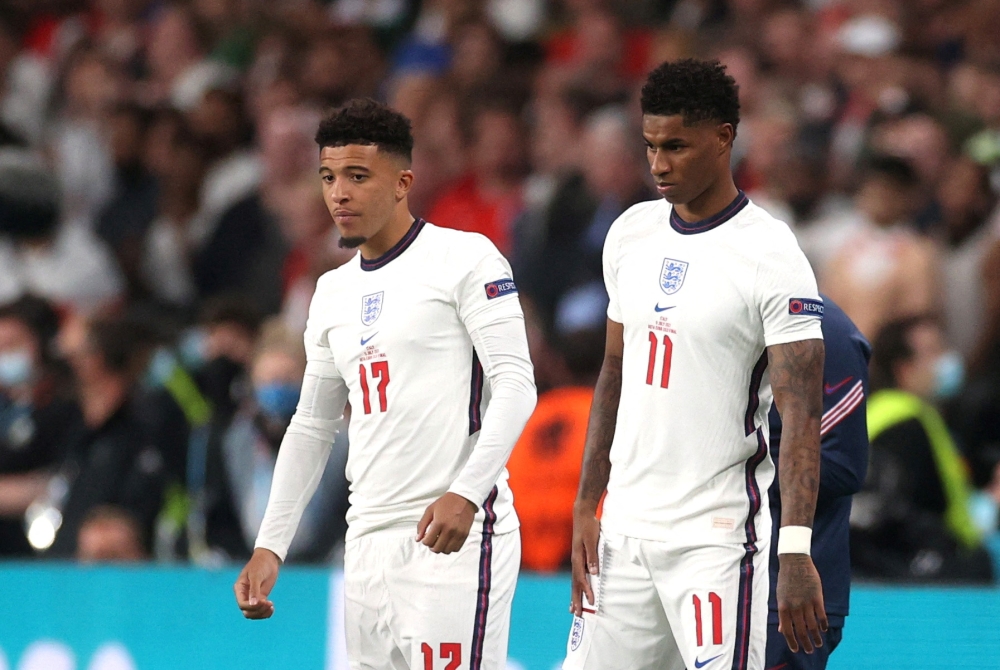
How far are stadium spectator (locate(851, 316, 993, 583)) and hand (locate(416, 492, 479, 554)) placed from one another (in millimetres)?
2692

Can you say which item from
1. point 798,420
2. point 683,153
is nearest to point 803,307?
point 798,420

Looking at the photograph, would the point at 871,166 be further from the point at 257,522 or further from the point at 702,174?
the point at 702,174

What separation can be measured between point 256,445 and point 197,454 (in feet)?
1.14

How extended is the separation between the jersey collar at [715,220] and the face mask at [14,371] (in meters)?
5.34

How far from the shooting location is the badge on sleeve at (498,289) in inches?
176

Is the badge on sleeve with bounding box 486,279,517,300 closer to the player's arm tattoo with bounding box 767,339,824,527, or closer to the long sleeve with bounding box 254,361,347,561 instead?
the long sleeve with bounding box 254,361,347,561

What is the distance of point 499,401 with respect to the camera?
4.32 m

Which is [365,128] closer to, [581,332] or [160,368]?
[581,332]

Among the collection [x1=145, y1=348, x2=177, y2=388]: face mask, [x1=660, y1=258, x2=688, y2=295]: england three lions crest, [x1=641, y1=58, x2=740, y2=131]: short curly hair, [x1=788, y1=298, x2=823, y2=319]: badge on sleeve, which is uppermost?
[x1=641, y1=58, x2=740, y2=131]: short curly hair

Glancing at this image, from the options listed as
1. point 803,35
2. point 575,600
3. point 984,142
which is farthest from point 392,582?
point 803,35

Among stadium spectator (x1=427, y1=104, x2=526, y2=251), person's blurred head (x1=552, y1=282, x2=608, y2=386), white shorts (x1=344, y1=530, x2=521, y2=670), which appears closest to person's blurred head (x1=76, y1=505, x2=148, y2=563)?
person's blurred head (x1=552, y1=282, x2=608, y2=386)

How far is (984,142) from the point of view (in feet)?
27.3

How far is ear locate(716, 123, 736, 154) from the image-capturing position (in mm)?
4156

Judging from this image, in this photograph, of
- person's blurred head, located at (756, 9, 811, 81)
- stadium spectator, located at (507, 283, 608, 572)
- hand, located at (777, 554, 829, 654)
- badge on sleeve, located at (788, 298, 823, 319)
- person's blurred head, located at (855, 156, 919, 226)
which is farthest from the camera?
person's blurred head, located at (756, 9, 811, 81)
